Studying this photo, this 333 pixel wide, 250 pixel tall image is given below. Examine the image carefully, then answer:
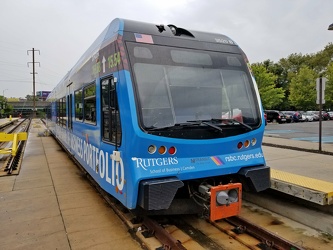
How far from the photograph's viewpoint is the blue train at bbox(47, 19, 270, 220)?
12.1 ft

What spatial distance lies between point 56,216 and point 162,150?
275 centimetres

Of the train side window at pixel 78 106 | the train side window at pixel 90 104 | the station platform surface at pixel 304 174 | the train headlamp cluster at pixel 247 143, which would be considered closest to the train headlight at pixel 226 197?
the train headlamp cluster at pixel 247 143

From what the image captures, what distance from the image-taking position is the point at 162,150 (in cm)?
376

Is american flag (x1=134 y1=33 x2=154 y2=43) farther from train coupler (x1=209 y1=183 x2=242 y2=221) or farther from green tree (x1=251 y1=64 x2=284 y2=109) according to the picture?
green tree (x1=251 y1=64 x2=284 y2=109)

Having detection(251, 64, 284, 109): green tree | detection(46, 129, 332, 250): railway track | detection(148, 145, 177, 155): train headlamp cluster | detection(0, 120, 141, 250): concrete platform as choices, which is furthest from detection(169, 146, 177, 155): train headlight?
detection(251, 64, 284, 109): green tree

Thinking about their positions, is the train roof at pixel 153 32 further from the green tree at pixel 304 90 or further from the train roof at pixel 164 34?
the green tree at pixel 304 90

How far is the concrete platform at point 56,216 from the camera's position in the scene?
4.20 meters

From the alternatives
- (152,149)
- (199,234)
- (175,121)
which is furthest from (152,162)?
(199,234)

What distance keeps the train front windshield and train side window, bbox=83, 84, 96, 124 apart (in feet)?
5.46

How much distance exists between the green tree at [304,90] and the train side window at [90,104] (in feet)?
171

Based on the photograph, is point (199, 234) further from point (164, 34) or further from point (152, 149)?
point (164, 34)

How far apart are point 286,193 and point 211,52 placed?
9.09 feet

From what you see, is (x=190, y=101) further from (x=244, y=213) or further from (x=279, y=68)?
(x=279, y=68)

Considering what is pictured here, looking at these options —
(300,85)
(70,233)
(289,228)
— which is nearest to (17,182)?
(70,233)
